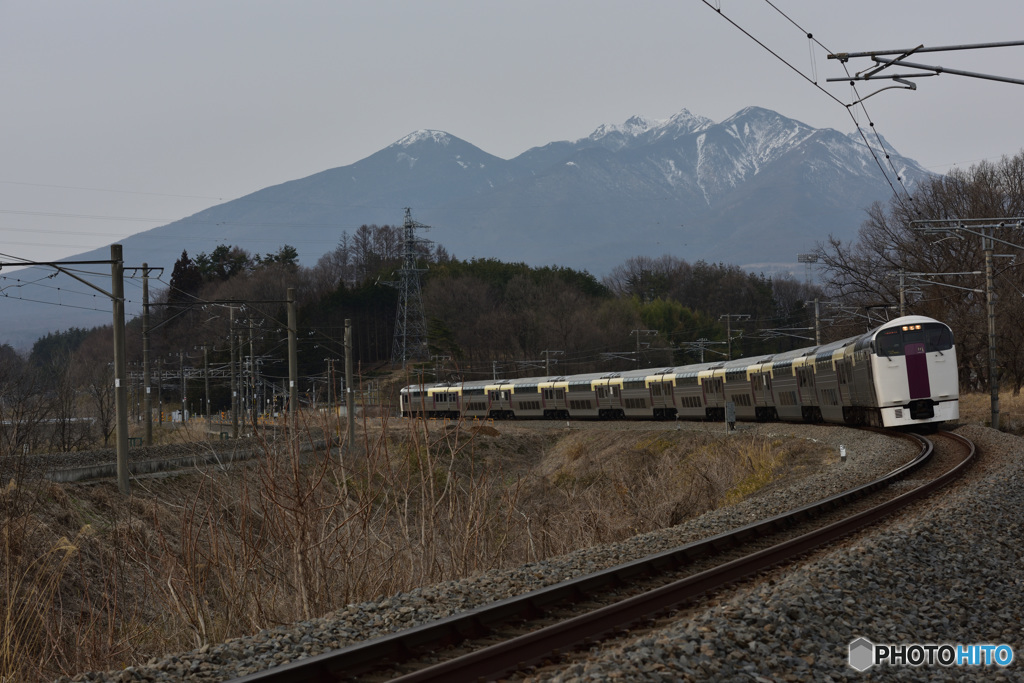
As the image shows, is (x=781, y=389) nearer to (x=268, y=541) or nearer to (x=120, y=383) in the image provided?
(x=120, y=383)

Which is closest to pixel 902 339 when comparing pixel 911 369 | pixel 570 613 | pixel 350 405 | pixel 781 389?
pixel 911 369

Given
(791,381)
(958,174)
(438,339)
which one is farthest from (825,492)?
(438,339)

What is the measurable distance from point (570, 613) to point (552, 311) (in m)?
98.2

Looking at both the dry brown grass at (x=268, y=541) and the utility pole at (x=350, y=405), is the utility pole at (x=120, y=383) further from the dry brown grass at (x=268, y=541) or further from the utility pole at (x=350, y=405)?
the utility pole at (x=350, y=405)

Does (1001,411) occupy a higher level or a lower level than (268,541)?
lower

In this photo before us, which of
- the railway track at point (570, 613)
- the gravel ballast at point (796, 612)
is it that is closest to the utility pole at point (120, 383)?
the gravel ballast at point (796, 612)

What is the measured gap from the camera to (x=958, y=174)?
62.5 m

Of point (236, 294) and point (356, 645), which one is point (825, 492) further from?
point (236, 294)

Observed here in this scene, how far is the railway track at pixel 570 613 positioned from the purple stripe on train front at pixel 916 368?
49.3 ft

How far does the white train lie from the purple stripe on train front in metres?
0.03

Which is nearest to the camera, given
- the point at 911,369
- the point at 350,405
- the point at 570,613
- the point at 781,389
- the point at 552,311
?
the point at 570,613

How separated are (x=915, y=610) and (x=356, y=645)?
5.41 m

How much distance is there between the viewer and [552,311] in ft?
351

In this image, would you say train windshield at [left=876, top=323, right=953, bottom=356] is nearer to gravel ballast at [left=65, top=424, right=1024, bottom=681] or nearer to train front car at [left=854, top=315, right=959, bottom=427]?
train front car at [left=854, top=315, right=959, bottom=427]
